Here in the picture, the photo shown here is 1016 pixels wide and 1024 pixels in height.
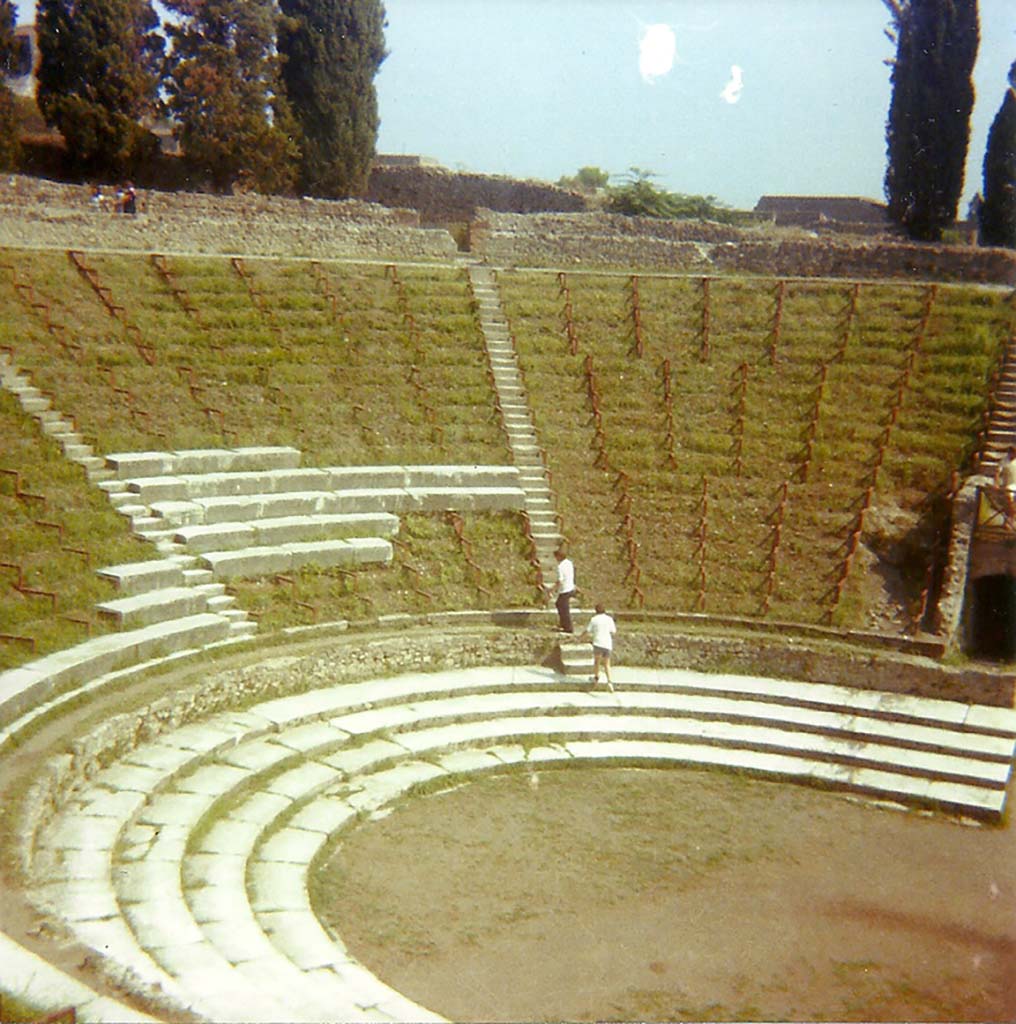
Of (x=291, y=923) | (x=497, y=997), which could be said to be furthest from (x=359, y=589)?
(x=497, y=997)

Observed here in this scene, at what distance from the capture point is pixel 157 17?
31641 millimetres

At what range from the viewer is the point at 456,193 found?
35969 millimetres

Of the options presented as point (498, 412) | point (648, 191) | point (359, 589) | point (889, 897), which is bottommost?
point (889, 897)

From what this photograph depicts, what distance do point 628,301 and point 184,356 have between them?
372 inches

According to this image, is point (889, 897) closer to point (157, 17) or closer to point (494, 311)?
point (494, 311)

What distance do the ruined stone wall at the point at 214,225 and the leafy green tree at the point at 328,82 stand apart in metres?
5.94

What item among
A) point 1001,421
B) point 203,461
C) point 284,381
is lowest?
point 203,461

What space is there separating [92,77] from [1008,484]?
2413cm

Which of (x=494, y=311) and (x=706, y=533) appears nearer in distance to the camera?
(x=706, y=533)

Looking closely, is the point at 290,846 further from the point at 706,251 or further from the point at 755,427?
the point at 706,251

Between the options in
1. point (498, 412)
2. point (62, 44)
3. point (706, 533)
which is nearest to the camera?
point (706, 533)

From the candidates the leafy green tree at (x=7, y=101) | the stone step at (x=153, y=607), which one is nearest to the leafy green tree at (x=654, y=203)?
the leafy green tree at (x=7, y=101)

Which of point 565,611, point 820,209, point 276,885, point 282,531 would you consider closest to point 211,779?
point 276,885

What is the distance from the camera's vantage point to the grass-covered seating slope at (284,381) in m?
17.0
